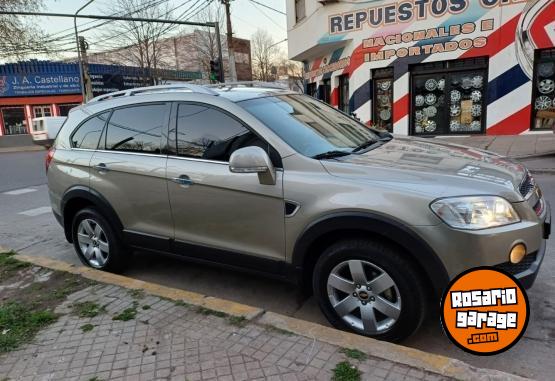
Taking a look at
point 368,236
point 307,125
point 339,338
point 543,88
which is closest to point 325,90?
point 543,88

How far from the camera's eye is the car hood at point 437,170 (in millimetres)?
2775

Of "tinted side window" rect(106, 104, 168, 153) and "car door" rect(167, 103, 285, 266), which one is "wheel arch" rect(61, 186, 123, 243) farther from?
"car door" rect(167, 103, 285, 266)

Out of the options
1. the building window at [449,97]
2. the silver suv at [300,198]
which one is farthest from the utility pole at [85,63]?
the silver suv at [300,198]

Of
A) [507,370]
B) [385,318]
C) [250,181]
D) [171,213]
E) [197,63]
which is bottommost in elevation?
[507,370]

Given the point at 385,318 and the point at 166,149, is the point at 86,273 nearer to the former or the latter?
the point at 166,149

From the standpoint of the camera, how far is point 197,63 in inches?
1821

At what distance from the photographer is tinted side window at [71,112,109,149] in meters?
4.47

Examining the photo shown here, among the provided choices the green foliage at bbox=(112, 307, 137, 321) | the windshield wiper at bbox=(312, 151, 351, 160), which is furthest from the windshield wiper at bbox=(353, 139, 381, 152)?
the green foliage at bbox=(112, 307, 137, 321)

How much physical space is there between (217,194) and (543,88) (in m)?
13.6

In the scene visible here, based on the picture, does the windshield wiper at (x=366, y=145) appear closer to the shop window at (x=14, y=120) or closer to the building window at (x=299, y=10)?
the building window at (x=299, y=10)

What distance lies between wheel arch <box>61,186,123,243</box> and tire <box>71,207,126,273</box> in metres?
0.08

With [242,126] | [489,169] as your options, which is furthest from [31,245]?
[489,169]

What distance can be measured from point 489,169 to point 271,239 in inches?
61.5

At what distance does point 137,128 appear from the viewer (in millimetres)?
4148
